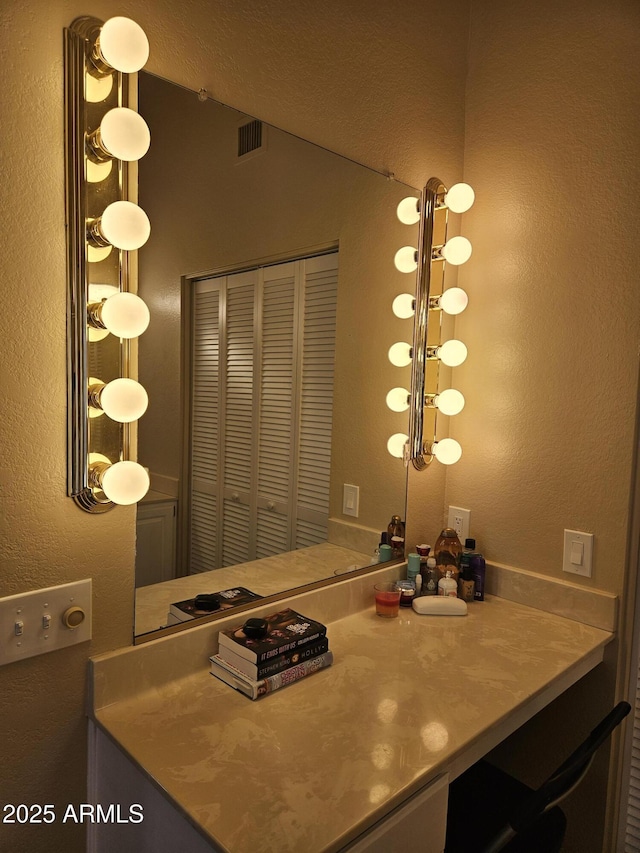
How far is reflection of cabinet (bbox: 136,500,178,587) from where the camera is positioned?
1108mm

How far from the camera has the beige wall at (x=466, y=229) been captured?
3.09 ft

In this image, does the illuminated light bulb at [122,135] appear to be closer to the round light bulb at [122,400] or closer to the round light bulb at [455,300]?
the round light bulb at [122,400]

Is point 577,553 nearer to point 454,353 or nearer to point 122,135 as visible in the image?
point 454,353

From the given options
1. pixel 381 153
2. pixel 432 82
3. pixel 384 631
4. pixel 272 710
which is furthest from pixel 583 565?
pixel 432 82

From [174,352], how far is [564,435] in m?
1.01

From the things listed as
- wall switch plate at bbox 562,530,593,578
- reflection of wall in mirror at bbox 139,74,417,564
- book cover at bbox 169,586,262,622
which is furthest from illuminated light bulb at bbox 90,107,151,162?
wall switch plate at bbox 562,530,593,578

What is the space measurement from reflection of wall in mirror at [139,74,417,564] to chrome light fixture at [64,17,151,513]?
7 cm

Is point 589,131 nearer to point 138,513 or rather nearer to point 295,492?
point 295,492

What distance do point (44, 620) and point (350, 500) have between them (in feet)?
2.65

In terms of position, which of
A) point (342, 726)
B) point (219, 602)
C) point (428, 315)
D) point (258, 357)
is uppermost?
point (428, 315)

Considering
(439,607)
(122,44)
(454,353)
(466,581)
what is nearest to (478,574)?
(466,581)

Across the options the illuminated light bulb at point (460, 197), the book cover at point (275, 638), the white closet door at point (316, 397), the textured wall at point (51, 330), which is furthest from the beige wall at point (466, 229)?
the white closet door at point (316, 397)

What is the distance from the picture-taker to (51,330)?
3.17 ft

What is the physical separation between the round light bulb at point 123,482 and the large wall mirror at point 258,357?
100 millimetres
